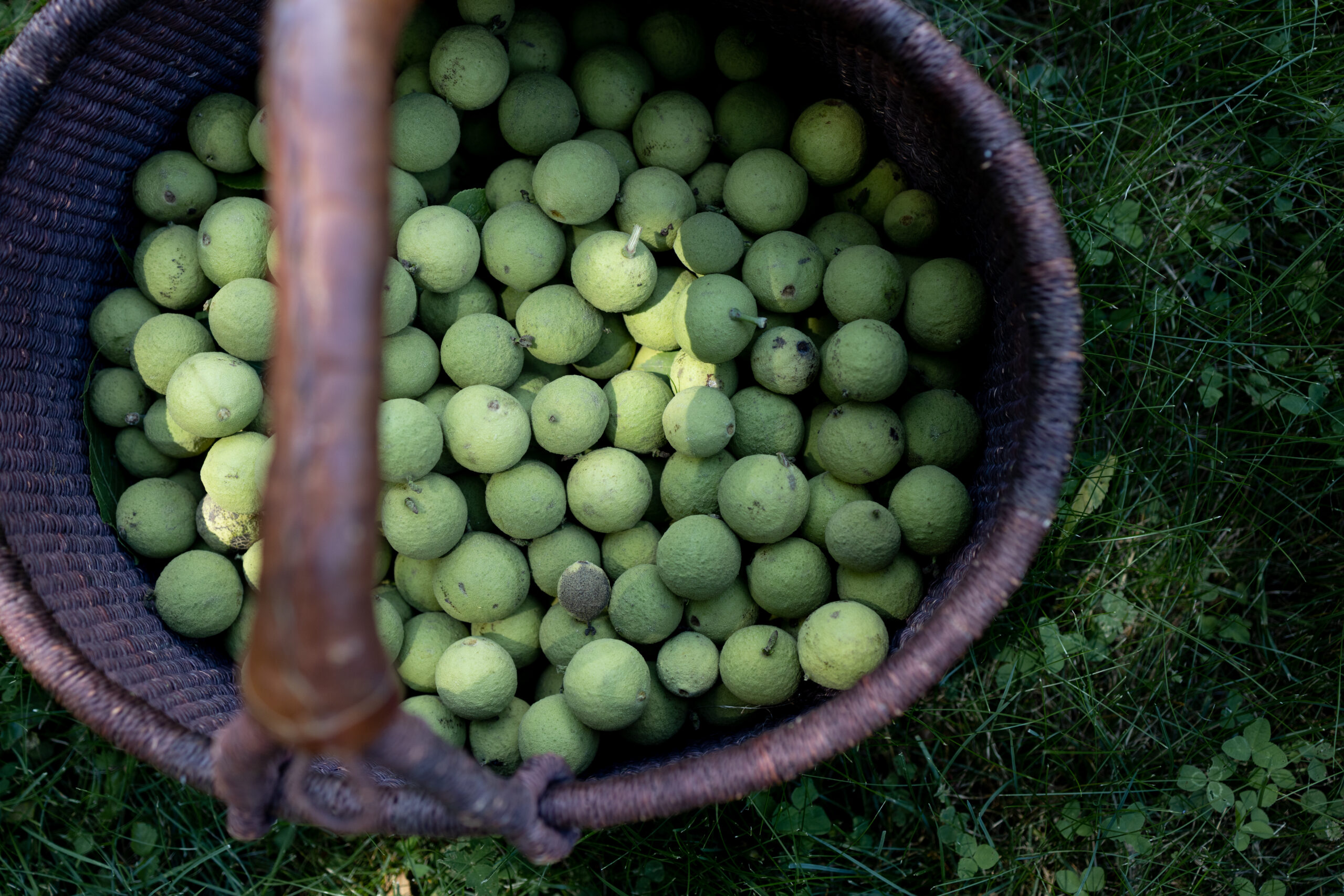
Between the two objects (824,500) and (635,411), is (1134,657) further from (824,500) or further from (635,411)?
(635,411)

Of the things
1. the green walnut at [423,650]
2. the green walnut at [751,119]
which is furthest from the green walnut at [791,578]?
the green walnut at [751,119]

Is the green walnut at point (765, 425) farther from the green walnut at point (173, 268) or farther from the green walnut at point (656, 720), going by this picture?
the green walnut at point (173, 268)

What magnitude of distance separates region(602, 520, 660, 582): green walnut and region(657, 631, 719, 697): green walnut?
0.22m

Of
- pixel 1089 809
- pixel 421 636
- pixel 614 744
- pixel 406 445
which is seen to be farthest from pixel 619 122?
pixel 1089 809

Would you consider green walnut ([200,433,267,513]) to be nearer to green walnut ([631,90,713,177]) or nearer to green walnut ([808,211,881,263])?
green walnut ([631,90,713,177])

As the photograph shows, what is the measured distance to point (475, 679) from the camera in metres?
2.07

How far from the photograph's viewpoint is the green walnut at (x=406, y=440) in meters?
2.03

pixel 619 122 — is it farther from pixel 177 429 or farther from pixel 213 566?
pixel 213 566

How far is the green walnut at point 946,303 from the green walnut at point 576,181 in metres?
0.75

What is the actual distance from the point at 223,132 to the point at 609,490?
1.27 m

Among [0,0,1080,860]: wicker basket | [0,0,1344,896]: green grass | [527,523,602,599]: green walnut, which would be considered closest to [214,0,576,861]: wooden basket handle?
[0,0,1080,860]: wicker basket

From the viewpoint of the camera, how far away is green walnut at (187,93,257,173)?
2.31 m

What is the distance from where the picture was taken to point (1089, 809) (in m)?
2.54

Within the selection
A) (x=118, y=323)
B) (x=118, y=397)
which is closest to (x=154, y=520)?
(x=118, y=397)
